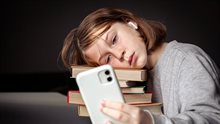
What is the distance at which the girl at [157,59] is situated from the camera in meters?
0.71

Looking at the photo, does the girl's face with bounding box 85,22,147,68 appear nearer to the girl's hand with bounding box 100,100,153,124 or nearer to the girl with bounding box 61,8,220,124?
the girl with bounding box 61,8,220,124

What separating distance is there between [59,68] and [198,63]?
1.75 ft

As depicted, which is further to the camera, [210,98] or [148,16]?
[148,16]

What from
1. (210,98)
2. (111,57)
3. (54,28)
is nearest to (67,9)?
(54,28)

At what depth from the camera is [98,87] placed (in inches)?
23.0

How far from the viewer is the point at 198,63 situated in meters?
0.78

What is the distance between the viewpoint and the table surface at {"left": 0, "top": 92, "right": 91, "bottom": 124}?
36.8 inches

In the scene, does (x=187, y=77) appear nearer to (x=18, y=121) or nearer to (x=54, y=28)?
(x=18, y=121)

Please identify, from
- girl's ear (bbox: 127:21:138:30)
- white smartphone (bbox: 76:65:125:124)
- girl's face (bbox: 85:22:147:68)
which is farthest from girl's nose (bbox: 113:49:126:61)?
white smartphone (bbox: 76:65:125:124)

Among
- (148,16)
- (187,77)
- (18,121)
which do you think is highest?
(148,16)

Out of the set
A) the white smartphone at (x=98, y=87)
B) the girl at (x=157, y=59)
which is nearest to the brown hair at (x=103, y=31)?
the girl at (x=157, y=59)

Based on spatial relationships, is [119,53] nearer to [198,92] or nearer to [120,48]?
[120,48]

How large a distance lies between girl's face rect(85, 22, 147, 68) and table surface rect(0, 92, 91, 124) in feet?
0.52

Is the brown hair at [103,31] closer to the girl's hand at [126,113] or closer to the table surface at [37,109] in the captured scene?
the table surface at [37,109]
